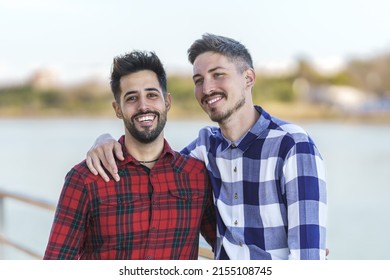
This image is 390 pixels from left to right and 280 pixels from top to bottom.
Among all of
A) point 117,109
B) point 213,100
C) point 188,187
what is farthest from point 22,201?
point 213,100

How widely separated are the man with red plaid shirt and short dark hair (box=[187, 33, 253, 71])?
4.3 inches

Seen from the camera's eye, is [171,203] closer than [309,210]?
No

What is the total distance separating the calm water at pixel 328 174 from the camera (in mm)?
8859

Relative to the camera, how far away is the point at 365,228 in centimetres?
1124

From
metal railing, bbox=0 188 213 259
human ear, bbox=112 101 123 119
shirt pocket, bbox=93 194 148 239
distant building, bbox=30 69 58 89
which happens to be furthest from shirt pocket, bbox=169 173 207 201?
distant building, bbox=30 69 58 89

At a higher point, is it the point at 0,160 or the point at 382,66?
the point at 382,66

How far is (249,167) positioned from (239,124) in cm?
13

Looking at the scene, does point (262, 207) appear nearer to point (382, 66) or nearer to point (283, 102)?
point (283, 102)

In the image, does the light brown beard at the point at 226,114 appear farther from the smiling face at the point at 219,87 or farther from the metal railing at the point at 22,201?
the metal railing at the point at 22,201

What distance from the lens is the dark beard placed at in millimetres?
1519

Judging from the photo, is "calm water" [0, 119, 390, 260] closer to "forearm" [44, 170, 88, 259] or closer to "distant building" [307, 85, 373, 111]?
"forearm" [44, 170, 88, 259]

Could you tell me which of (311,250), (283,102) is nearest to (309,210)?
(311,250)

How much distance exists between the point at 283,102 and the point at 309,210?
46.5 feet

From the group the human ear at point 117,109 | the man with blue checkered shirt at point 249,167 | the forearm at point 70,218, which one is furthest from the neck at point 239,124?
the forearm at point 70,218
